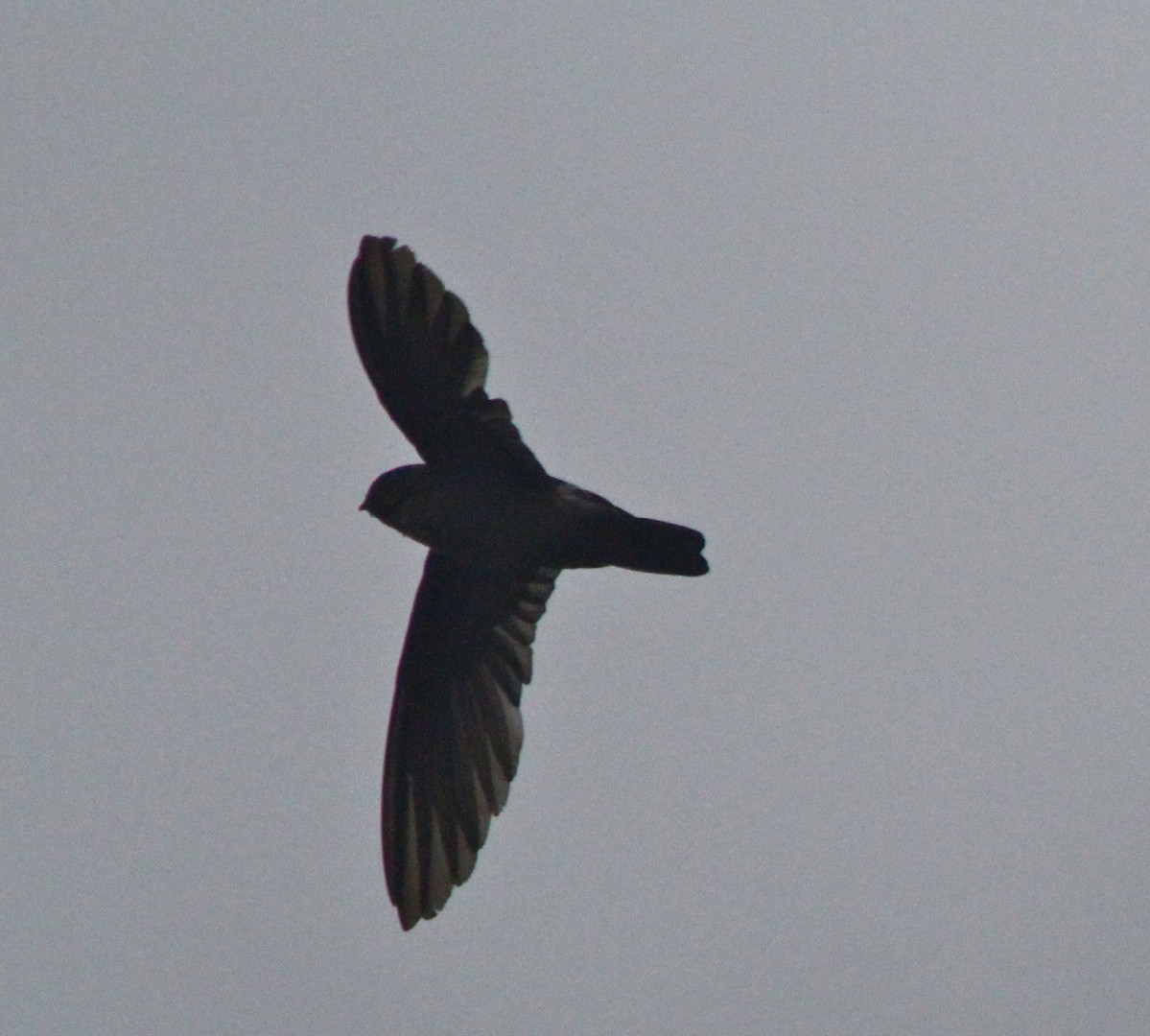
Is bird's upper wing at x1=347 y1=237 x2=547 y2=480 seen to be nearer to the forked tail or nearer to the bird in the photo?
the bird

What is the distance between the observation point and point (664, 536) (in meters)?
8.22

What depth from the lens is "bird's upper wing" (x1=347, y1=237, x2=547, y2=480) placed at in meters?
8.20

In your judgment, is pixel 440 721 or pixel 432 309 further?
pixel 440 721

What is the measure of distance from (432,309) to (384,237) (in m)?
0.35

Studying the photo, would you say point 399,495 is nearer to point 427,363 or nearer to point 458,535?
point 458,535


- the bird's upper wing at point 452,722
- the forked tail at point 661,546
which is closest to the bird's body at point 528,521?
the forked tail at point 661,546

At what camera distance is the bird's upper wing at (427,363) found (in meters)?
8.20

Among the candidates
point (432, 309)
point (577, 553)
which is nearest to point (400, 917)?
point (577, 553)

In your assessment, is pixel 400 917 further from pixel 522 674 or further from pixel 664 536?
pixel 664 536

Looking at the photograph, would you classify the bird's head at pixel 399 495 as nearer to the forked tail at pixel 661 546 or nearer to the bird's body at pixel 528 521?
the bird's body at pixel 528 521

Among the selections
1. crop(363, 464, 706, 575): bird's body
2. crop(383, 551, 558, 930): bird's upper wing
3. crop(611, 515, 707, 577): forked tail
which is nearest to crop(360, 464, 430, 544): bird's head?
crop(363, 464, 706, 575): bird's body

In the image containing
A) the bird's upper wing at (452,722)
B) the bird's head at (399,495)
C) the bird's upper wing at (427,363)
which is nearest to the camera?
the bird's upper wing at (427,363)

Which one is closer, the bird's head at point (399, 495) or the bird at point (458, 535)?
the bird at point (458, 535)

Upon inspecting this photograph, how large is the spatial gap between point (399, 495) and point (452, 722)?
1487 mm
